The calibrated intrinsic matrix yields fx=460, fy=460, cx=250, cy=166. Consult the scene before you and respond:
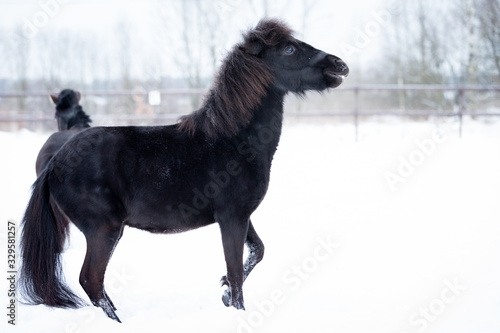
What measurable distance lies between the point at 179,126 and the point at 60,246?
1.27 m

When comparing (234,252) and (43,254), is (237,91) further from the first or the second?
(43,254)

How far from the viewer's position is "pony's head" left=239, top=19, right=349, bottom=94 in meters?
3.72

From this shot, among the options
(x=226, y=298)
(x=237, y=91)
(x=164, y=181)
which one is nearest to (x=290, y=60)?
(x=237, y=91)

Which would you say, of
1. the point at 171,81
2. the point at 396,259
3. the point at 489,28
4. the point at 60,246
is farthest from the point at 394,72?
the point at 60,246

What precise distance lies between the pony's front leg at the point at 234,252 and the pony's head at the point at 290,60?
3.93ft

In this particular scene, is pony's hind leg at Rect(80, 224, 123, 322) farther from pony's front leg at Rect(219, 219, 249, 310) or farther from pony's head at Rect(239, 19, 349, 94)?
pony's head at Rect(239, 19, 349, 94)

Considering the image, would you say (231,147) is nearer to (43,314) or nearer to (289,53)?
(289,53)

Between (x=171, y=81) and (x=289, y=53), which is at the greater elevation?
(x=171, y=81)

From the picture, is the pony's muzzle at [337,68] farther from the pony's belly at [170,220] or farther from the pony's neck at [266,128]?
the pony's belly at [170,220]

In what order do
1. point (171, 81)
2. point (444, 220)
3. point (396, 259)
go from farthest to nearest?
point (171, 81) → point (444, 220) → point (396, 259)

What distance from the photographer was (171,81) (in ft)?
Result: 74.5

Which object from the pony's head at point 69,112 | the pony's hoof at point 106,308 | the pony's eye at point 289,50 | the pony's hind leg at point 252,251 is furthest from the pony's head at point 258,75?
the pony's head at point 69,112

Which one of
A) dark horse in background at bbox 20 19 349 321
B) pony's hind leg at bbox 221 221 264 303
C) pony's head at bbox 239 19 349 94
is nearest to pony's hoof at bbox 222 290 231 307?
dark horse in background at bbox 20 19 349 321

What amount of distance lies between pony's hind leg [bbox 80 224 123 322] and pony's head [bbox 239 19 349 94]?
5.67 ft
